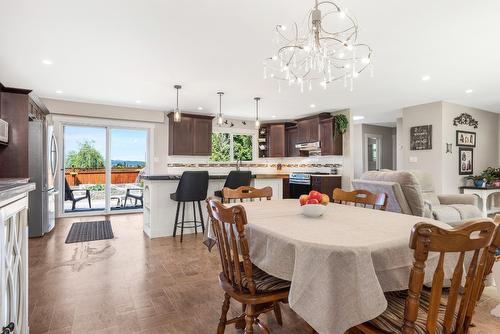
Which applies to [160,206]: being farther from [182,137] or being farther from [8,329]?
[8,329]

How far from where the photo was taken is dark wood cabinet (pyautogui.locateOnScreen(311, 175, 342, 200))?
6434mm

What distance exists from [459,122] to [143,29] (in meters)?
6.15

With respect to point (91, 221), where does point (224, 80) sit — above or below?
above

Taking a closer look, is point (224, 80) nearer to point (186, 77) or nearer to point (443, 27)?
point (186, 77)

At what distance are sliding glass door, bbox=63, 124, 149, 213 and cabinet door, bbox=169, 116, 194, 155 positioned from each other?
689 millimetres

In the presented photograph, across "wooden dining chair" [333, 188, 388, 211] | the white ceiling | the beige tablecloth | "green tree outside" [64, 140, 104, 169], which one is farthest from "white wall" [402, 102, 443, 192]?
"green tree outside" [64, 140, 104, 169]

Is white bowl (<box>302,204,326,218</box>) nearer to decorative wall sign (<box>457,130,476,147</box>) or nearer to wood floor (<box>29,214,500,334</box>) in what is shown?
wood floor (<box>29,214,500,334</box>)

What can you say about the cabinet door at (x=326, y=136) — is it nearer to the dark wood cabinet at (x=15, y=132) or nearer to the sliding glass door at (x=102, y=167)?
the sliding glass door at (x=102, y=167)

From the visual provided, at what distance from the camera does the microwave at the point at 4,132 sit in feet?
11.8

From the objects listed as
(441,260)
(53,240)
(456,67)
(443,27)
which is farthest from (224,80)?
(441,260)

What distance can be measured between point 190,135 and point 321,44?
14.2 ft

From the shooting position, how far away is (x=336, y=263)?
1.11 metres

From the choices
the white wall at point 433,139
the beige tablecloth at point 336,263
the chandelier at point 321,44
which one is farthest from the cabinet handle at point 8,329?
the white wall at point 433,139

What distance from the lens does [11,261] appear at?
1.33 meters
